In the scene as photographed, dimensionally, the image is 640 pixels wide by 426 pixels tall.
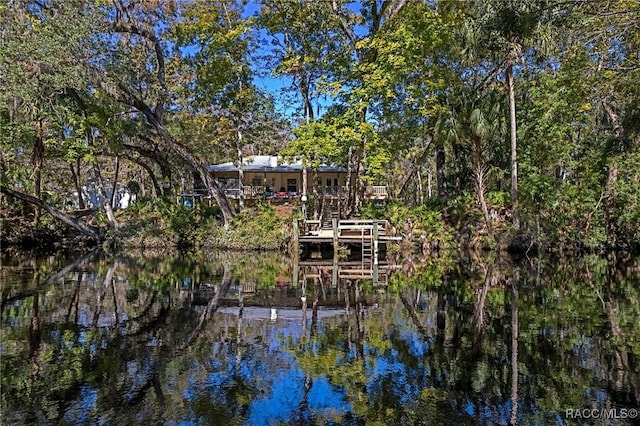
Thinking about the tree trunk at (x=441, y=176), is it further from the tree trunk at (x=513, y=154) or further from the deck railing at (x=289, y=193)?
the deck railing at (x=289, y=193)

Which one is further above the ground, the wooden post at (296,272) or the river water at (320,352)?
the wooden post at (296,272)

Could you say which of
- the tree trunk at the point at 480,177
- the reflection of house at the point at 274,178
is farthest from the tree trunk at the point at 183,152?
the tree trunk at the point at 480,177

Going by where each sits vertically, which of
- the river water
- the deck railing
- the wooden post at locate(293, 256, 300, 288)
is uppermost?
the deck railing

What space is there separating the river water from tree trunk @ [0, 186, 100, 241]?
33.5ft

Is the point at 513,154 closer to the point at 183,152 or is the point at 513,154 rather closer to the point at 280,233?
the point at 280,233

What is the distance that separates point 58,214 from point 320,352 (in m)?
20.9

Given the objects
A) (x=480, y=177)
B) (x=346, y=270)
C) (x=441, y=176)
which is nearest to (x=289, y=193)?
(x=441, y=176)

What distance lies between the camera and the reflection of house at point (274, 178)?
3291cm

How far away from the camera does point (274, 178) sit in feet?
121

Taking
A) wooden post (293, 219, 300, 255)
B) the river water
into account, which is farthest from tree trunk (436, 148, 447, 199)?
the river water

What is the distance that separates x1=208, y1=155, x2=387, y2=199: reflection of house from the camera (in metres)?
32.9

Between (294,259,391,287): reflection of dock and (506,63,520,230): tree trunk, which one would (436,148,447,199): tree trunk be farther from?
(294,259,391,287): reflection of dock

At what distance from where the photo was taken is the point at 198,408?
5.58 metres

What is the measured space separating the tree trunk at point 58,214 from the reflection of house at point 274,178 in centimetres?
855
